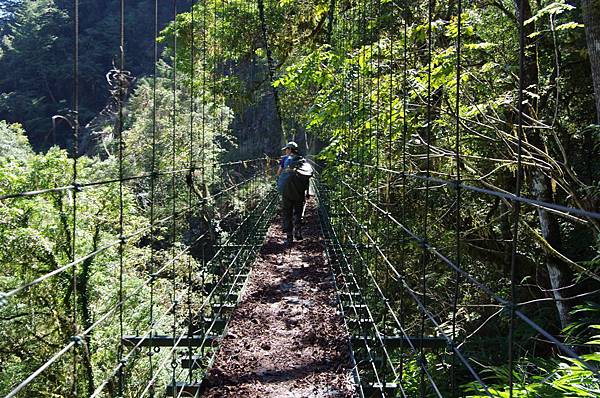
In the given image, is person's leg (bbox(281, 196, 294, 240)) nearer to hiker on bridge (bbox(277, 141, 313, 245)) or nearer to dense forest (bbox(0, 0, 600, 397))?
hiker on bridge (bbox(277, 141, 313, 245))

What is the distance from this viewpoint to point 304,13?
7773 millimetres

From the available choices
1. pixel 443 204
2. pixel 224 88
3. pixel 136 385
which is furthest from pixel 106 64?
pixel 443 204

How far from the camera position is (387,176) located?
3.08m

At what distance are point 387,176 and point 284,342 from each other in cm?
117

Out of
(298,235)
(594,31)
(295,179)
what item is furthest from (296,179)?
(594,31)

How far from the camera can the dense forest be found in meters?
2.03

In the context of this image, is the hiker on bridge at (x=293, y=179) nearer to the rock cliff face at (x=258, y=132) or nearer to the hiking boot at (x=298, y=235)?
the hiking boot at (x=298, y=235)

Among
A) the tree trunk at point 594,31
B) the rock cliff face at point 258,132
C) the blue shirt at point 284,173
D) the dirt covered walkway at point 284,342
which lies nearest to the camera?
the dirt covered walkway at point 284,342

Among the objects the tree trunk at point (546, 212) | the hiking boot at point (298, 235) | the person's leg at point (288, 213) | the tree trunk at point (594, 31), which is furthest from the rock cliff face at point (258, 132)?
the tree trunk at point (594, 31)

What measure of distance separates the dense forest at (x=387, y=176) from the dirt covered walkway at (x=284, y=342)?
1.17ft

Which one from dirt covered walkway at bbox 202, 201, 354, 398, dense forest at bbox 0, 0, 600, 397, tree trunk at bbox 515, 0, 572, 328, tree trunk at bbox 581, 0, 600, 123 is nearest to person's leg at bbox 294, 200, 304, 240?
dense forest at bbox 0, 0, 600, 397

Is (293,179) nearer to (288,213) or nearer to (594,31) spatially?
(288,213)

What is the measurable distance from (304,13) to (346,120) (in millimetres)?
4407

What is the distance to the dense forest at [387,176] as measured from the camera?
79.7 inches
